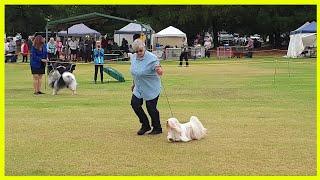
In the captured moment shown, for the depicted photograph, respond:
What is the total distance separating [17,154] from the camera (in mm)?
8008

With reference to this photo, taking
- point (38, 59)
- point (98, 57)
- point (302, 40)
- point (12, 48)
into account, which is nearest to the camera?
point (38, 59)

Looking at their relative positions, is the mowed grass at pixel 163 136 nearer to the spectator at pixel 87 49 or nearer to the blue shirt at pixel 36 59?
the blue shirt at pixel 36 59

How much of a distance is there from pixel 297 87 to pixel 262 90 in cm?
139

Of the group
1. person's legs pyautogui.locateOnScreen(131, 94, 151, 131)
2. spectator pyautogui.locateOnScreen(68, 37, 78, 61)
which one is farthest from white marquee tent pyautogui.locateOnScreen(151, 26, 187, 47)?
person's legs pyautogui.locateOnScreen(131, 94, 151, 131)

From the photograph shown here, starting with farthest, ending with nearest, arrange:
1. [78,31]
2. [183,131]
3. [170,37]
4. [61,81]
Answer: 1. [170,37]
2. [78,31]
3. [61,81]
4. [183,131]

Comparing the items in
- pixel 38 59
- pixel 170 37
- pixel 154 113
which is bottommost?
pixel 154 113

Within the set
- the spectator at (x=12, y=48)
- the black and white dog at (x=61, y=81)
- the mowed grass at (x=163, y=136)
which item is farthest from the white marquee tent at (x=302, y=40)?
the black and white dog at (x=61, y=81)

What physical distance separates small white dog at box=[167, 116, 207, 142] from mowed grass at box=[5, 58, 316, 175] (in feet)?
0.49

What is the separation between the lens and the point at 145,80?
9328 millimetres

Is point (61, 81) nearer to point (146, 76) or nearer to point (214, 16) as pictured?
point (146, 76)

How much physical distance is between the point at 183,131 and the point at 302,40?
32.0 metres

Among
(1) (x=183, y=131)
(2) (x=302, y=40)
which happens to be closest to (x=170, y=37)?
(2) (x=302, y=40)

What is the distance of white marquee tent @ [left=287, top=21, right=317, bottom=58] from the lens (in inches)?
1538

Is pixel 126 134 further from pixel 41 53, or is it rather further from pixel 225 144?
pixel 41 53
